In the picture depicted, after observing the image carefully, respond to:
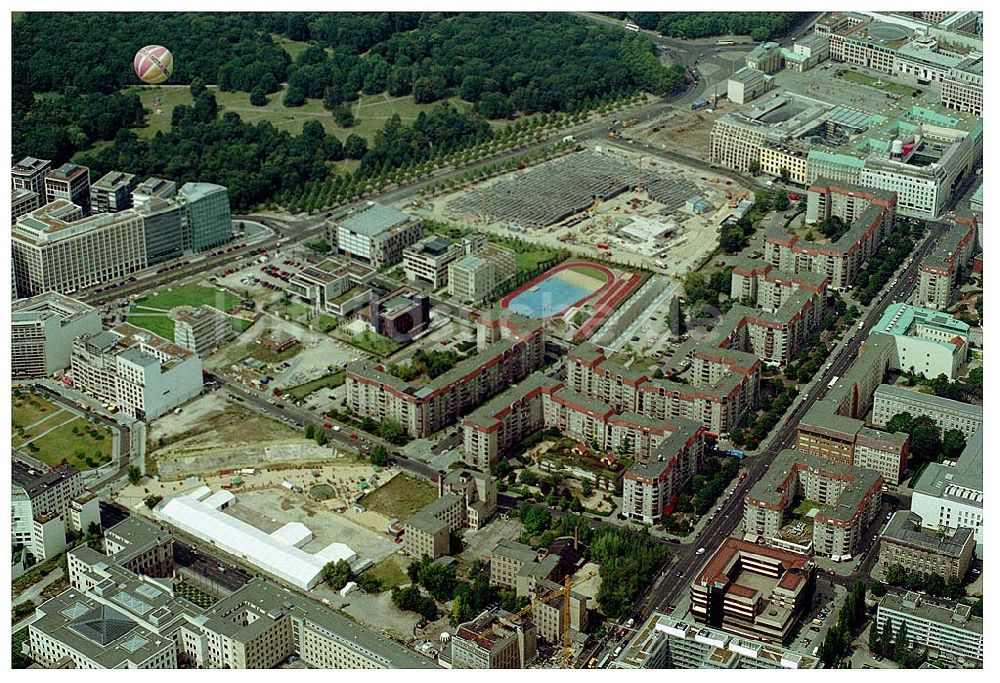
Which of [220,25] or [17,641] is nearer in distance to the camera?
[17,641]

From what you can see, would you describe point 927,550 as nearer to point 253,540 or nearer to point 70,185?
point 253,540

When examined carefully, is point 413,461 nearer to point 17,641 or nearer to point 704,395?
point 704,395

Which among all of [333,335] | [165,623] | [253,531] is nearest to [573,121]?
[333,335]

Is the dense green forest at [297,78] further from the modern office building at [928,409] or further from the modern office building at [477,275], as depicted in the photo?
the modern office building at [928,409]

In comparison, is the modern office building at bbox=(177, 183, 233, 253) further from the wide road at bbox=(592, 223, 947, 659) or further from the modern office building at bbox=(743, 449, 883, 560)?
the modern office building at bbox=(743, 449, 883, 560)

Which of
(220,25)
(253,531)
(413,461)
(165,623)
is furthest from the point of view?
(220,25)

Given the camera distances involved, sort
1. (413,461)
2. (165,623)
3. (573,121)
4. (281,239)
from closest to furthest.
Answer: (165,623)
(413,461)
(281,239)
(573,121)

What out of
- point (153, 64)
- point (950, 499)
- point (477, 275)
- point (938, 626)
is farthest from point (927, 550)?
point (153, 64)
